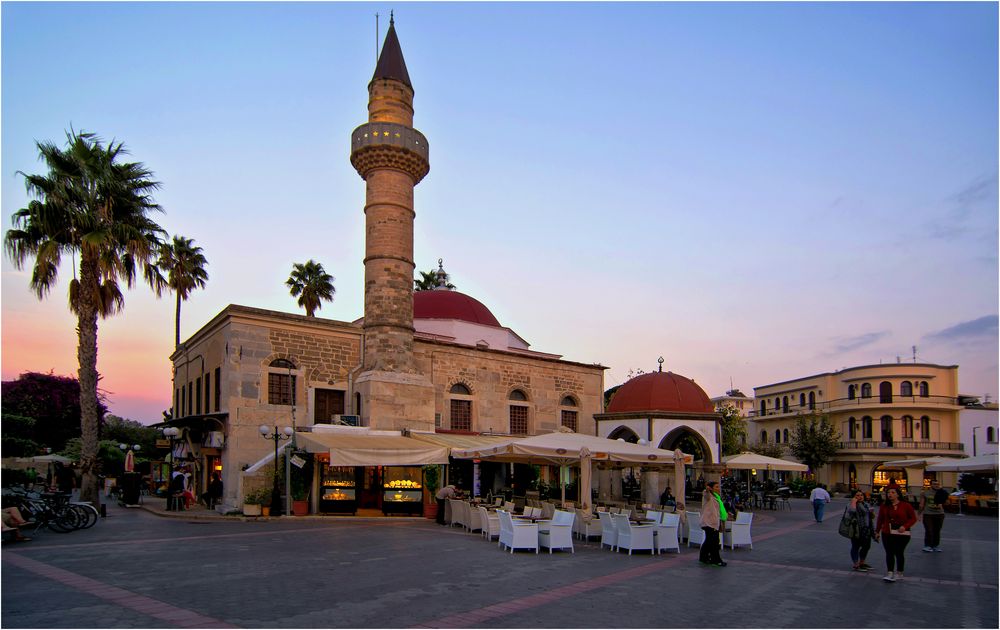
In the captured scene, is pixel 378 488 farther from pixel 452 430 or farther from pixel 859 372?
pixel 859 372

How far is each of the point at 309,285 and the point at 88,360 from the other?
19.5 metres

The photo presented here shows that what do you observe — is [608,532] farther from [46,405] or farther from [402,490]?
[46,405]

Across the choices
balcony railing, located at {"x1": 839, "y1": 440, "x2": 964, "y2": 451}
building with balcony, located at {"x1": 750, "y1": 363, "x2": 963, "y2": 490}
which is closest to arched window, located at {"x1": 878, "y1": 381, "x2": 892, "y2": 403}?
building with balcony, located at {"x1": 750, "y1": 363, "x2": 963, "y2": 490}

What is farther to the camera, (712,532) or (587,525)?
(587,525)

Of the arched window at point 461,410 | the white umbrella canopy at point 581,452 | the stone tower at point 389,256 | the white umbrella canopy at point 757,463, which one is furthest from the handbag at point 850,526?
the arched window at point 461,410

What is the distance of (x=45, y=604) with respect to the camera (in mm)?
8336

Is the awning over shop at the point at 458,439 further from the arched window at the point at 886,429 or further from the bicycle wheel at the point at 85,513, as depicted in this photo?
the arched window at the point at 886,429

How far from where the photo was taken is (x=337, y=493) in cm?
2133

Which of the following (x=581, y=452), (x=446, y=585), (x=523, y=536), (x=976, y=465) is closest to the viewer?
(x=446, y=585)

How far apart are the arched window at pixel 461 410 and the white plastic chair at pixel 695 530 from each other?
12506 mm

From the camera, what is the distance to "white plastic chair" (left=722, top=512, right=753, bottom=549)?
1481cm

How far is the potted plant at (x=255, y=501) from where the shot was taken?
771 inches

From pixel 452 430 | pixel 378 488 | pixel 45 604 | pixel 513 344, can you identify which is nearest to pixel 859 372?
pixel 513 344

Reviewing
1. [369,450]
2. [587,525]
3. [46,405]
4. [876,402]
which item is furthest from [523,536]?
[46,405]
